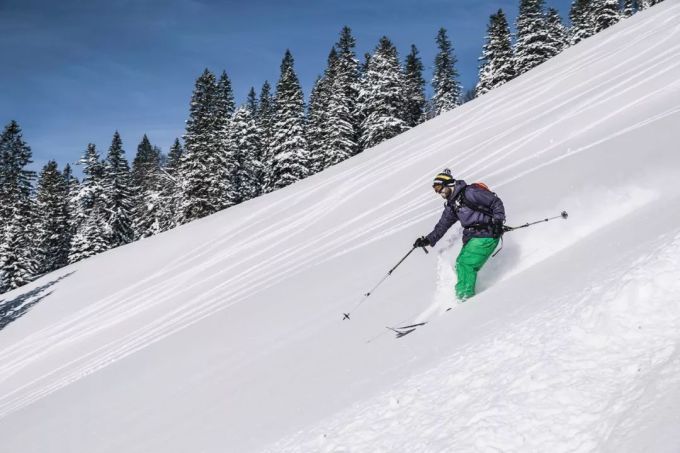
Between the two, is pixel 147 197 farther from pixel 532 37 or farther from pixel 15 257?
pixel 532 37

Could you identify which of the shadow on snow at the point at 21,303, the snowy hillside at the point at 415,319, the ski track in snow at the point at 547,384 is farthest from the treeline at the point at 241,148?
the ski track in snow at the point at 547,384

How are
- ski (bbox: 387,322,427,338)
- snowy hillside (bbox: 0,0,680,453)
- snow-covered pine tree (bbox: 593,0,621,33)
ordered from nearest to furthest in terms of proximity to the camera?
snowy hillside (bbox: 0,0,680,453) < ski (bbox: 387,322,427,338) < snow-covered pine tree (bbox: 593,0,621,33)

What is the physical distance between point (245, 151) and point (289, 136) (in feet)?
29.7

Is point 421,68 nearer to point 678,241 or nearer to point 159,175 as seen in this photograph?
point 159,175

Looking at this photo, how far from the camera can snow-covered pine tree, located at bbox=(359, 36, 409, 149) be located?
44.3 metres

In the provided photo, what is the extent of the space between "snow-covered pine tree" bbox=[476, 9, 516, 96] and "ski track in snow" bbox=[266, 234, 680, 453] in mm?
47184

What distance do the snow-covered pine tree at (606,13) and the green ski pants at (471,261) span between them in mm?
49745

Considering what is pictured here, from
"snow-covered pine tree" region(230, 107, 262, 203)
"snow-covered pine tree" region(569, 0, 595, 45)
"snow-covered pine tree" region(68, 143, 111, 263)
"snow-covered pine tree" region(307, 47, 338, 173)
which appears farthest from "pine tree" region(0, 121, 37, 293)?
"snow-covered pine tree" region(569, 0, 595, 45)

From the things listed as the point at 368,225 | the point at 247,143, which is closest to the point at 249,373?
the point at 368,225

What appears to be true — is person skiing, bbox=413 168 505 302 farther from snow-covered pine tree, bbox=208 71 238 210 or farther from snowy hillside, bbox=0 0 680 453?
snow-covered pine tree, bbox=208 71 238 210

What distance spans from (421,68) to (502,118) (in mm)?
40138

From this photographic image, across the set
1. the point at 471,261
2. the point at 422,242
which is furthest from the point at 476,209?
the point at 422,242

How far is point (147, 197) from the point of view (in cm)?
5509

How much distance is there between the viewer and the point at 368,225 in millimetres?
16406
